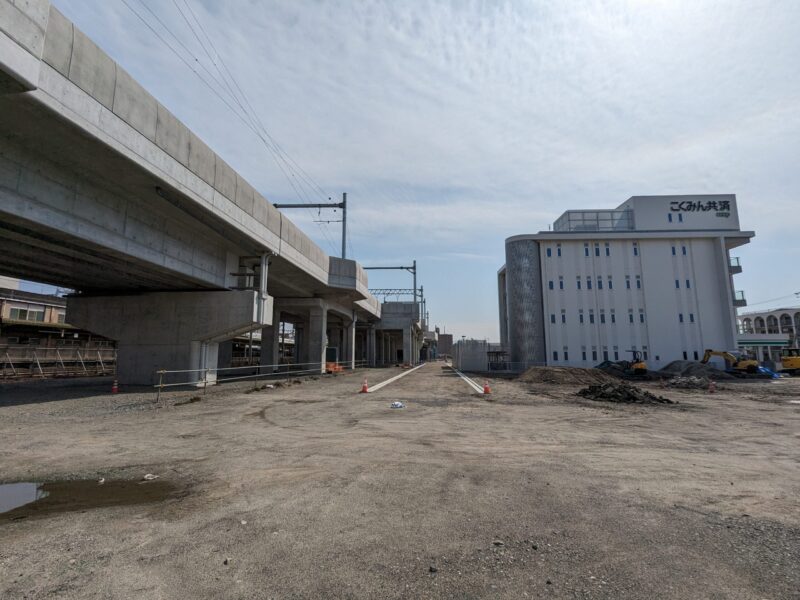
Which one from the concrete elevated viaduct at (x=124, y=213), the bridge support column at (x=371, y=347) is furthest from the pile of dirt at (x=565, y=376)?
the bridge support column at (x=371, y=347)

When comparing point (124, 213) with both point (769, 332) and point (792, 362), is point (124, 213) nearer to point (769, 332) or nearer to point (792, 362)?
point (792, 362)

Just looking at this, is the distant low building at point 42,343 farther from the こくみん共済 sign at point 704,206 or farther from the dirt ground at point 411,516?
the こくみん共済 sign at point 704,206

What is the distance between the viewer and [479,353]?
5581cm

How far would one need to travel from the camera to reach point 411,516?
475cm

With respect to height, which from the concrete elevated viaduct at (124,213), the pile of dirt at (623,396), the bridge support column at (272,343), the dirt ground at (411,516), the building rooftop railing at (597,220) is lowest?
the pile of dirt at (623,396)

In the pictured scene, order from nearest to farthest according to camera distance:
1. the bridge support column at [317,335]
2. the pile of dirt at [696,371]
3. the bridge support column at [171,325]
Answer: the bridge support column at [171,325] → the pile of dirt at [696,371] → the bridge support column at [317,335]

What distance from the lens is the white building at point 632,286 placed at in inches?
1842

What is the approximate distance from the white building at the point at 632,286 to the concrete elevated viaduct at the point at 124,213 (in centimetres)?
2750

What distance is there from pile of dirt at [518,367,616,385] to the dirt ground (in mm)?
20322

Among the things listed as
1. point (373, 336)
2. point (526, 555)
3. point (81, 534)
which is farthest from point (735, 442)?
point (373, 336)

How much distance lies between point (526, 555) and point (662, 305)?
5233 centimetres

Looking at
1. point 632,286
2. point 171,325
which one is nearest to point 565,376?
point 632,286

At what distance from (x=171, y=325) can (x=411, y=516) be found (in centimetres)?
2192

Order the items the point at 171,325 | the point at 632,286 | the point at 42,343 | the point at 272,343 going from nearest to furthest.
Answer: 1. the point at 171,325
2. the point at 42,343
3. the point at 272,343
4. the point at 632,286
